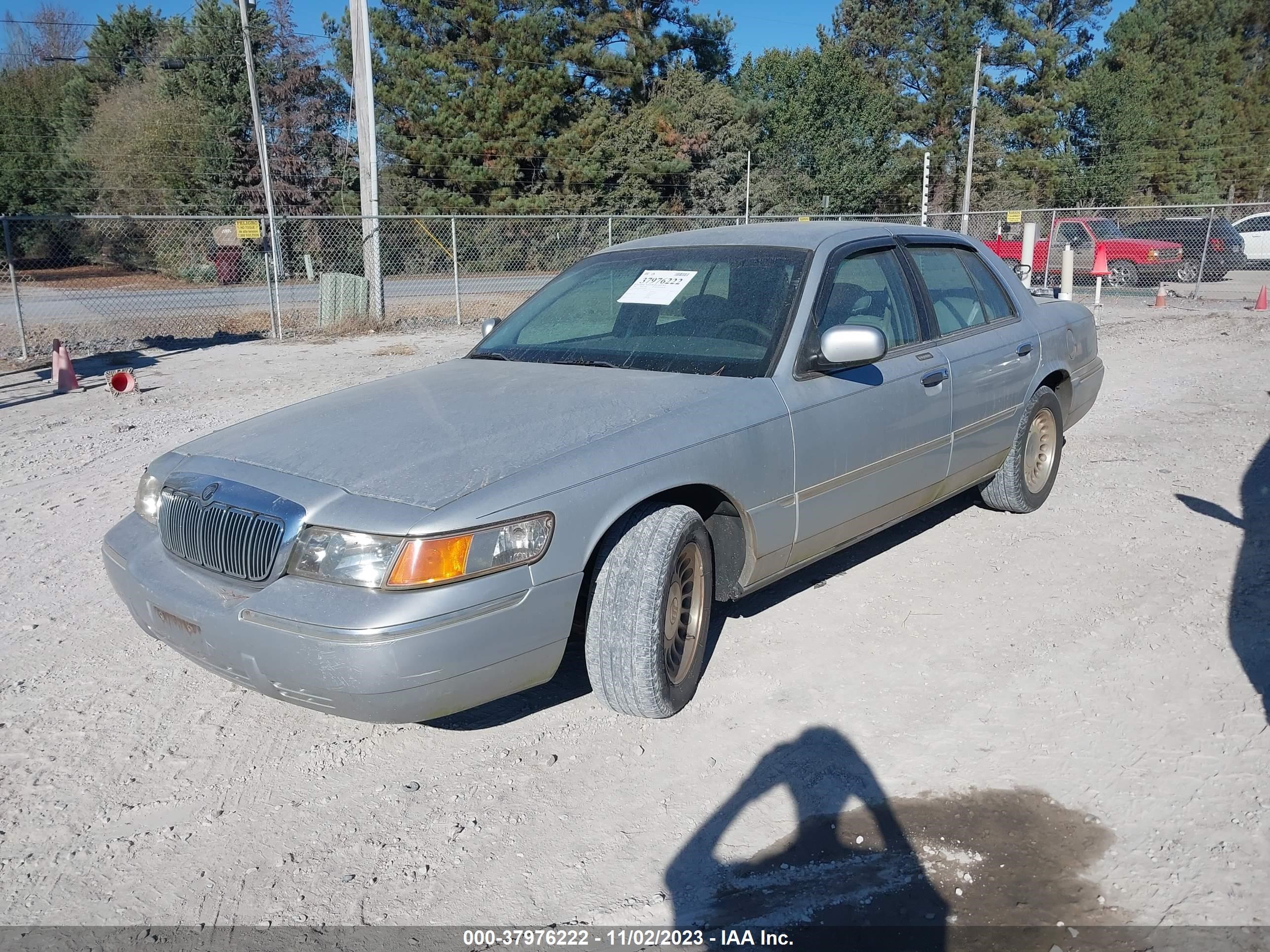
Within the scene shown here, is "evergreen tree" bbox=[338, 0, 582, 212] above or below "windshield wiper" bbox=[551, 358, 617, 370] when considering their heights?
above

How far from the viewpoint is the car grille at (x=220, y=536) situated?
3023mm

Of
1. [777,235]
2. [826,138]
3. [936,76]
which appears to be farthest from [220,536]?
[936,76]

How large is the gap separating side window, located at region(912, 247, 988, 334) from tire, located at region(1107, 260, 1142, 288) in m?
19.0

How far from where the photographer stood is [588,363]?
4.19 meters

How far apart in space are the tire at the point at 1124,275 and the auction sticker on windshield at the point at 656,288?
66.9ft

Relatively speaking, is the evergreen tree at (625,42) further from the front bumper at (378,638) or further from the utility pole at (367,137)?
the front bumper at (378,638)

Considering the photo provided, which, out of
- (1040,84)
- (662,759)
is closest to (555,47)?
(1040,84)

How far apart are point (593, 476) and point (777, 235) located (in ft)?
6.25

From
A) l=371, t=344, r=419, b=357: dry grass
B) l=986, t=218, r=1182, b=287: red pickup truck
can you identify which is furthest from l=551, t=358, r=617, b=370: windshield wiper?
l=986, t=218, r=1182, b=287: red pickup truck

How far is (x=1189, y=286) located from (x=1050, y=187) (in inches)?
1224

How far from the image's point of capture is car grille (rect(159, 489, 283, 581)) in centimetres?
302

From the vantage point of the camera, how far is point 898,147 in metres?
49.1

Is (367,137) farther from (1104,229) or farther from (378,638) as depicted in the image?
(1104,229)

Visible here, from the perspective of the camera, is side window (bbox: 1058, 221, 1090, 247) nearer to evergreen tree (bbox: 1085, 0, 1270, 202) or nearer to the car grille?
the car grille
